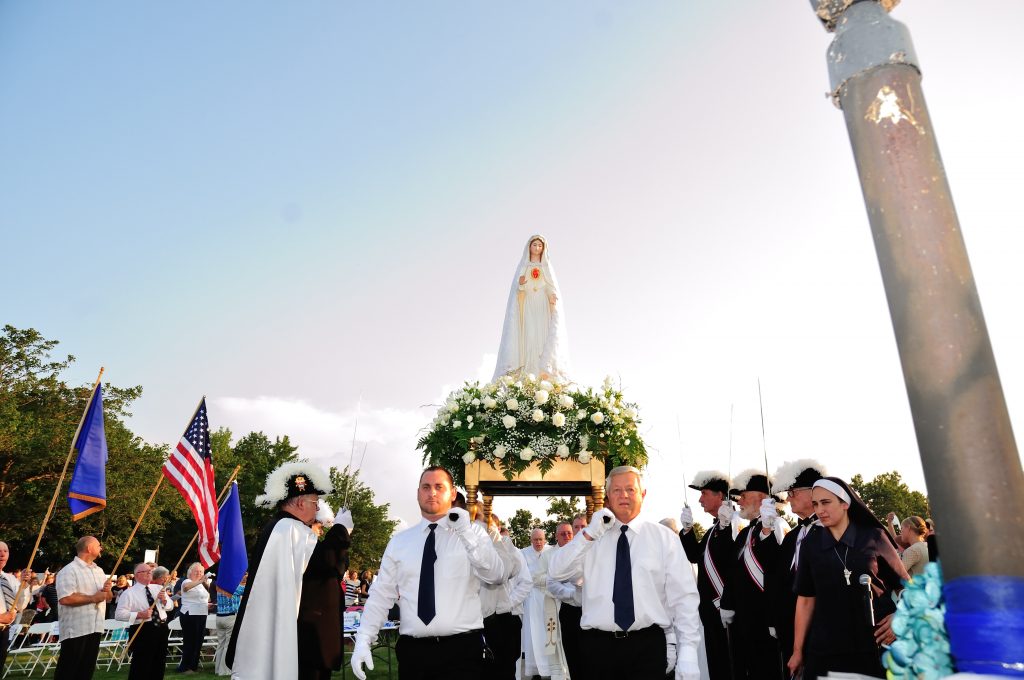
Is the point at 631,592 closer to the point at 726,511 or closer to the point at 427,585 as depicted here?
the point at 427,585

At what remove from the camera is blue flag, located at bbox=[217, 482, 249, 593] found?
12461 mm

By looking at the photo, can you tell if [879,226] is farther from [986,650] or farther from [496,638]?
[496,638]

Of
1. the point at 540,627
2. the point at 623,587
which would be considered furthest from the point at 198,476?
the point at 623,587

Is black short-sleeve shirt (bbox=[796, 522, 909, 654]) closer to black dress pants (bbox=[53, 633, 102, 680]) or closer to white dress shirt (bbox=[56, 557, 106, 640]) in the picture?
white dress shirt (bbox=[56, 557, 106, 640])

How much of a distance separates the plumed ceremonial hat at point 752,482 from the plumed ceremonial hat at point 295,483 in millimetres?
4726

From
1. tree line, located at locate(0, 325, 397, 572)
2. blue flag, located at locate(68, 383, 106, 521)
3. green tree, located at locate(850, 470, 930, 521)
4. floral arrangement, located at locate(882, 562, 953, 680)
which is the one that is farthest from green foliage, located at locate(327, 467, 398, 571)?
floral arrangement, located at locate(882, 562, 953, 680)

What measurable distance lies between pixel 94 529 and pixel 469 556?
145ft

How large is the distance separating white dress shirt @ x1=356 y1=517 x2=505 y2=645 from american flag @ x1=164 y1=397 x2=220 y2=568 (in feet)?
20.6

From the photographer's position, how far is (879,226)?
11.5ft

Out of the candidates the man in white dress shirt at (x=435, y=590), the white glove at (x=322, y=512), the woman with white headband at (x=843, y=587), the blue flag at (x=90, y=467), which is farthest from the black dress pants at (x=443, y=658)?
the blue flag at (x=90, y=467)

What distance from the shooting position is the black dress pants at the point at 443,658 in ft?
17.3

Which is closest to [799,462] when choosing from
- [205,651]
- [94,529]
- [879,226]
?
[879,226]

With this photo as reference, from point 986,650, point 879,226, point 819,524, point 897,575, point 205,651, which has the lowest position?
point 205,651

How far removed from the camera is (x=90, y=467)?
974 cm
